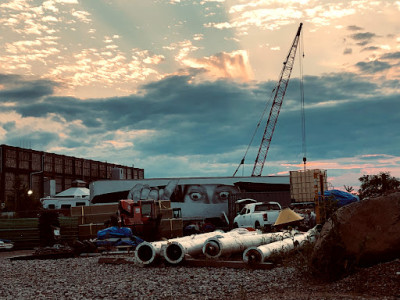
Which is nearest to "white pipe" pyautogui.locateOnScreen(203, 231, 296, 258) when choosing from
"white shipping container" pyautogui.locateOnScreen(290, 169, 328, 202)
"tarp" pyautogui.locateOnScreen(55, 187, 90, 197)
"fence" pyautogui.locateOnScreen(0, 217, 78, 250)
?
"fence" pyautogui.locateOnScreen(0, 217, 78, 250)

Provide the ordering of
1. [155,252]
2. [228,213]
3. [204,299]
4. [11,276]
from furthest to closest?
[228,213] → [155,252] → [11,276] → [204,299]

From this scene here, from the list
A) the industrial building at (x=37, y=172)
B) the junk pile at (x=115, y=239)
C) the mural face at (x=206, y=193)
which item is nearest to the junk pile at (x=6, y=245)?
the junk pile at (x=115, y=239)

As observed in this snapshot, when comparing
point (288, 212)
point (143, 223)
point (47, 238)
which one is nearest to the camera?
point (288, 212)

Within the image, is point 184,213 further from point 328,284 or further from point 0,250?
point 328,284

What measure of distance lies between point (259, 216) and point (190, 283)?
49.4 ft

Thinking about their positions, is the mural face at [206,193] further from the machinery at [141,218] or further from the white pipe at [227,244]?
the white pipe at [227,244]

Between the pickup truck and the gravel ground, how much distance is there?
11994mm

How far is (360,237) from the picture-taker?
1033cm

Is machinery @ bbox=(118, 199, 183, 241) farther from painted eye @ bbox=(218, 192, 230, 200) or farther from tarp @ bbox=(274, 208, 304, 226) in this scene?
painted eye @ bbox=(218, 192, 230, 200)

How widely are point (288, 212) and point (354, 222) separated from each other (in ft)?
37.0

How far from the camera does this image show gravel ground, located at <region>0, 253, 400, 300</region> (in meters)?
9.43

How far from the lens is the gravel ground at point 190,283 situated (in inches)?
371

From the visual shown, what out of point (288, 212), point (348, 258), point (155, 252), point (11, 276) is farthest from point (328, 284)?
point (288, 212)

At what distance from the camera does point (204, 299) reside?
980 centimetres
